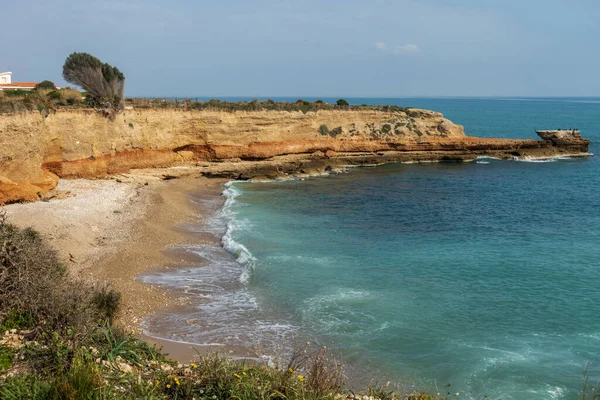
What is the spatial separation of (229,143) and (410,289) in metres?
28.4

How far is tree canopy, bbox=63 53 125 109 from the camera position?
3762cm

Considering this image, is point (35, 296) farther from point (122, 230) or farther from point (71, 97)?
point (71, 97)

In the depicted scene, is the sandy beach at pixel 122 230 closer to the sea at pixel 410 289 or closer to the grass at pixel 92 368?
the sea at pixel 410 289

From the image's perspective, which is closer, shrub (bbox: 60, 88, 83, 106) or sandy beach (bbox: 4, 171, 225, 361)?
sandy beach (bbox: 4, 171, 225, 361)

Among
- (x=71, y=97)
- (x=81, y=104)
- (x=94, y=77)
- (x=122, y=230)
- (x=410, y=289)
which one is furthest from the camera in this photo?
(x=71, y=97)

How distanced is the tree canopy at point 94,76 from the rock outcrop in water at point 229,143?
9.67 feet

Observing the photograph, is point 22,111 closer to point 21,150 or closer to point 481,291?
point 21,150

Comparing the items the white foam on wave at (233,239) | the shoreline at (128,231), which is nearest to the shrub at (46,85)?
the shoreline at (128,231)

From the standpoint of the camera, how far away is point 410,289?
17.2m

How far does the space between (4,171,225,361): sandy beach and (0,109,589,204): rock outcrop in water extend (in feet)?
6.78

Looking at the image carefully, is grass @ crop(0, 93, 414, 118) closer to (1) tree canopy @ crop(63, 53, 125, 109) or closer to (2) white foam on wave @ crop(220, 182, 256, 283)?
(1) tree canopy @ crop(63, 53, 125, 109)

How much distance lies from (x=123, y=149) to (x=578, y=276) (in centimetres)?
2891

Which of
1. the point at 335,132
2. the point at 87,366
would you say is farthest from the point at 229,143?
the point at 87,366

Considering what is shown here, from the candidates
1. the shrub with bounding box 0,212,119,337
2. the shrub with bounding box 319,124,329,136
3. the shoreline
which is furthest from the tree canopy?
the shrub with bounding box 0,212,119,337
